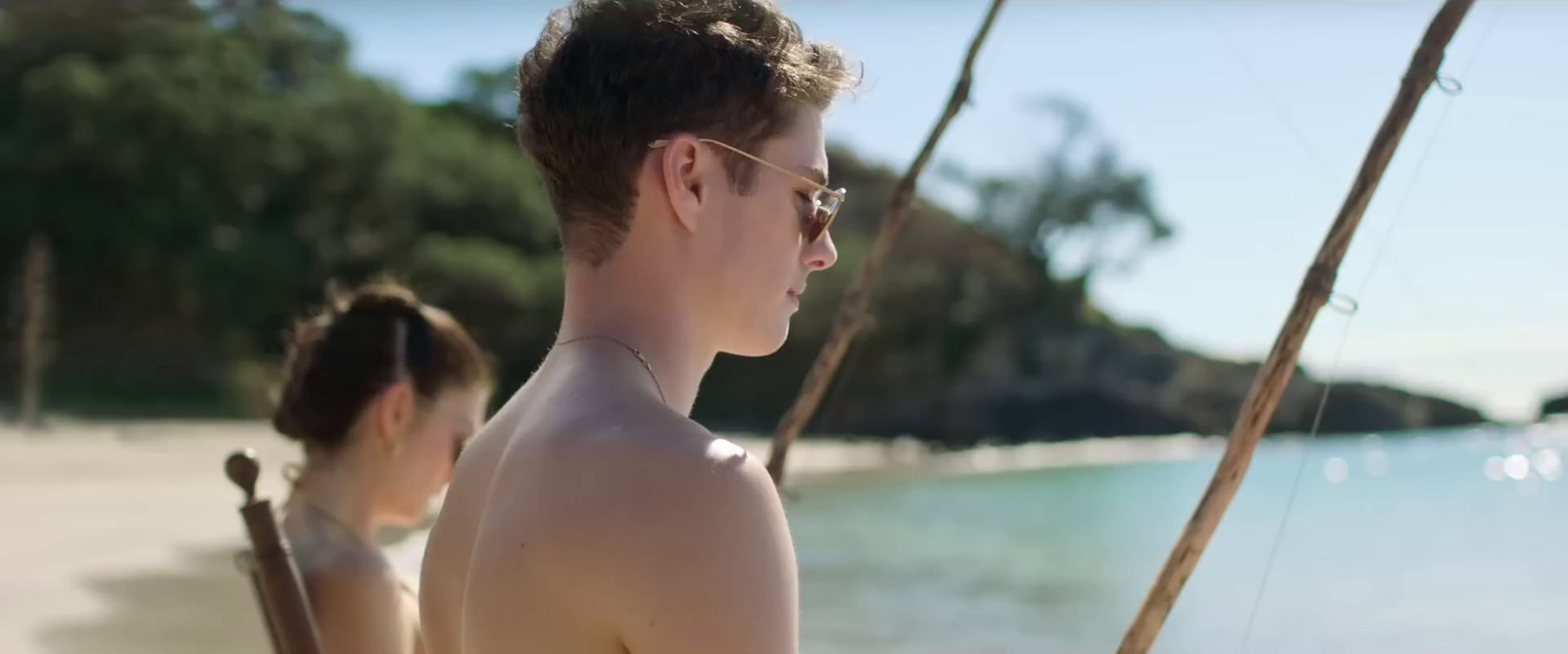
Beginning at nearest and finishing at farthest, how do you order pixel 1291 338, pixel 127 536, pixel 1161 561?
pixel 1291 338 → pixel 127 536 → pixel 1161 561

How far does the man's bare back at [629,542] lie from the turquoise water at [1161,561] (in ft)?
29.9

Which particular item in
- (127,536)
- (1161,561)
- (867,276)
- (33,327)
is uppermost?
(867,276)

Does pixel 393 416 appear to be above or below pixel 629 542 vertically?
below

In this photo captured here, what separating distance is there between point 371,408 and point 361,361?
7 cm

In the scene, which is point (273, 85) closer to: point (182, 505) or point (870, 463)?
point (870, 463)

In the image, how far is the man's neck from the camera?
1.03m

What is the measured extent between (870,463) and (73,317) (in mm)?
15526

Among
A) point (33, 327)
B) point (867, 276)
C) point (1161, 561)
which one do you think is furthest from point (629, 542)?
point (33, 327)

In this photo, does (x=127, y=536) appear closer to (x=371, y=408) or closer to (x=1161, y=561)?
(x=371, y=408)

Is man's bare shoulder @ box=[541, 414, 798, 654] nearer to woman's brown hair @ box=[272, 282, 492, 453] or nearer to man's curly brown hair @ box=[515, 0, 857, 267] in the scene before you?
man's curly brown hair @ box=[515, 0, 857, 267]

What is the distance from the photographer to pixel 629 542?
0.86 m

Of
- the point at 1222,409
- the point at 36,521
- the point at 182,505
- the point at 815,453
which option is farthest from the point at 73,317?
the point at 1222,409

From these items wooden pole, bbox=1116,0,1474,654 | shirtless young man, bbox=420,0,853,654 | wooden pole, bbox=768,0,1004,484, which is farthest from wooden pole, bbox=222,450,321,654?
wooden pole, bbox=1116,0,1474,654

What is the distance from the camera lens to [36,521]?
12.9m
